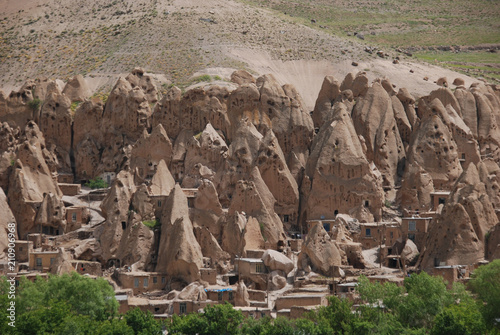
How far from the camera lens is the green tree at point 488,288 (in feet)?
335

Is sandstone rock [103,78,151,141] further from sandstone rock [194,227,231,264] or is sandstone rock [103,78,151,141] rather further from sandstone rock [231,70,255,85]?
sandstone rock [194,227,231,264]

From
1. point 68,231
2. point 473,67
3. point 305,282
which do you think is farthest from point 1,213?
point 473,67

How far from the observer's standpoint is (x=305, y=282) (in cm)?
11600

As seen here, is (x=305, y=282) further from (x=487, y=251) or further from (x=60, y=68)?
(x=60, y=68)

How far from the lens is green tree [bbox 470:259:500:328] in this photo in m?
102

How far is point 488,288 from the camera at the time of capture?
10531 centimetres

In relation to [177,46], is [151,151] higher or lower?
lower

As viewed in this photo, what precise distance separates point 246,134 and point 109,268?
63.7 ft

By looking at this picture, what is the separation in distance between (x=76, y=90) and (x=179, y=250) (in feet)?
112

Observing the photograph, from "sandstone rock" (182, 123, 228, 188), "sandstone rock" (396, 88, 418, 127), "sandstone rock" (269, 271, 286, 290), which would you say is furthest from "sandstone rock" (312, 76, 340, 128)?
"sandstone rock" (269, 271, 286, 290)

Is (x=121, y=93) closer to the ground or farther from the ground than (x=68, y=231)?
farther from the ground

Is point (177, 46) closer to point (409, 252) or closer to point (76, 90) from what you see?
point (76, 90)

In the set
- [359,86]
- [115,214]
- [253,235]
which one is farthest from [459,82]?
[115,214]

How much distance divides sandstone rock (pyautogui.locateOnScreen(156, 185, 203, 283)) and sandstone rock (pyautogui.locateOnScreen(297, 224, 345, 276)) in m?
8.42
